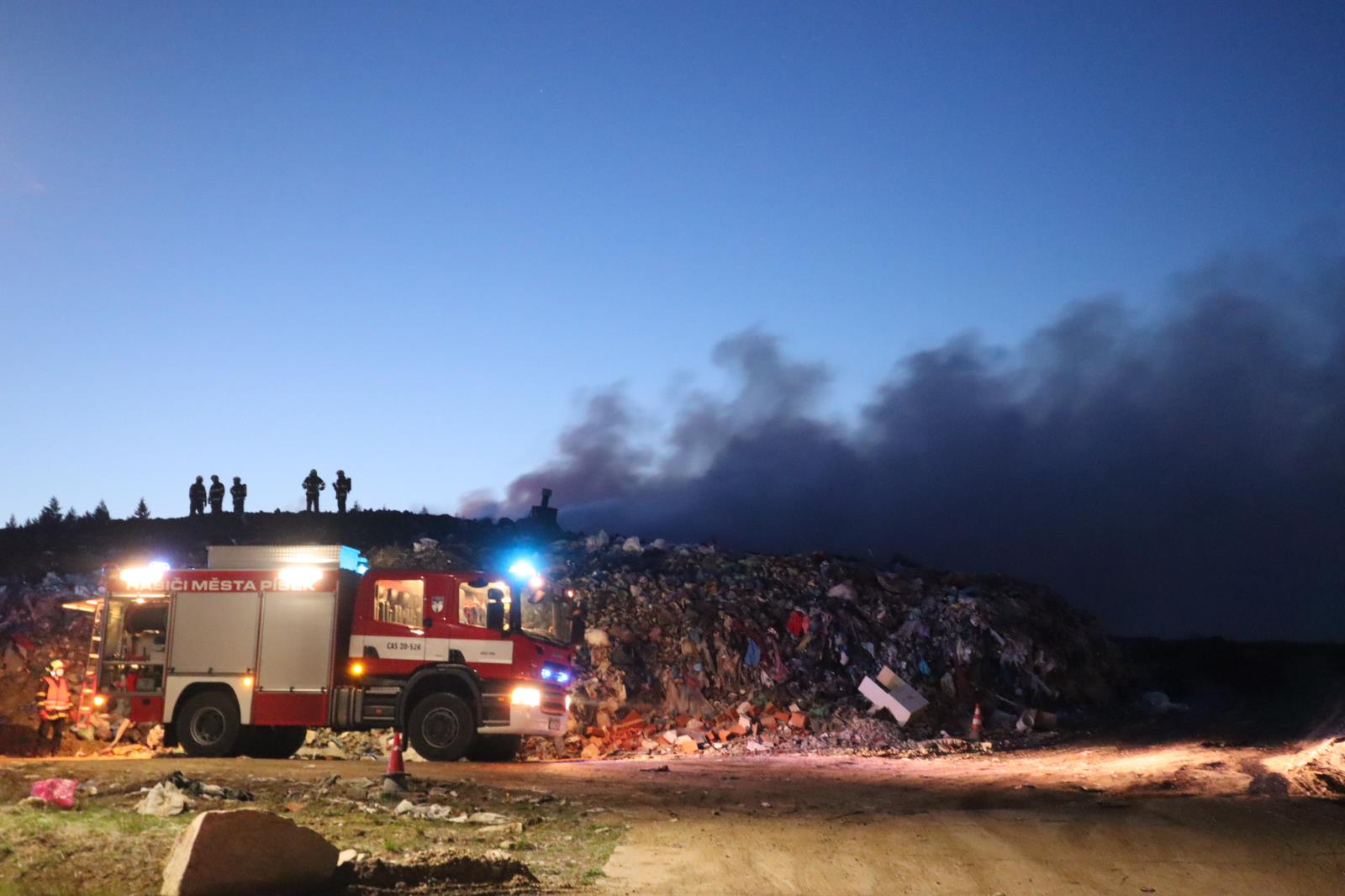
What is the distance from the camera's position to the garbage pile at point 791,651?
823 inches

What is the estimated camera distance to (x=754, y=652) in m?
23.3

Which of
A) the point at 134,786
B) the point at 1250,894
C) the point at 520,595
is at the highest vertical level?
the point at 520,595

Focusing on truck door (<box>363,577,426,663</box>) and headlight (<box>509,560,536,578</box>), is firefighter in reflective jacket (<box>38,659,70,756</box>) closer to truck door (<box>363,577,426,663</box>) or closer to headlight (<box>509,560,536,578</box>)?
truck door (<box>363,577,426,663</box>)

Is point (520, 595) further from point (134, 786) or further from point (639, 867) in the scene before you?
point (639, 867)

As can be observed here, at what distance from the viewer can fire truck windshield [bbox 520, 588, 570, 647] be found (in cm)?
1641

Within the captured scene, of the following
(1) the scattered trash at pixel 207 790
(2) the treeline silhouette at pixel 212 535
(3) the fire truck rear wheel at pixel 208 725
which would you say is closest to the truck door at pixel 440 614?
(3) the fire truck rear wheel at pixel 208 725

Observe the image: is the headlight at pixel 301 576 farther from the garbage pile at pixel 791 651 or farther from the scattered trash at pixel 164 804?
the scattered trash at pixel 164 804

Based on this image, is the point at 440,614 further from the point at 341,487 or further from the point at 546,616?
the point at 341,487

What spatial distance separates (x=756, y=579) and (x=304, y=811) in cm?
1742

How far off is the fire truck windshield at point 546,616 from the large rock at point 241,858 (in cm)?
924

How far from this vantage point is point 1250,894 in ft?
25.7

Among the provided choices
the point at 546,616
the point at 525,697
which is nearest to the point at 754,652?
the point at 546,616

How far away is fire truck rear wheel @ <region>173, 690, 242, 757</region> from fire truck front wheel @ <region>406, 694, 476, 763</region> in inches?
109

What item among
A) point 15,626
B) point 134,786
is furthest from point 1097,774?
point 15,626
